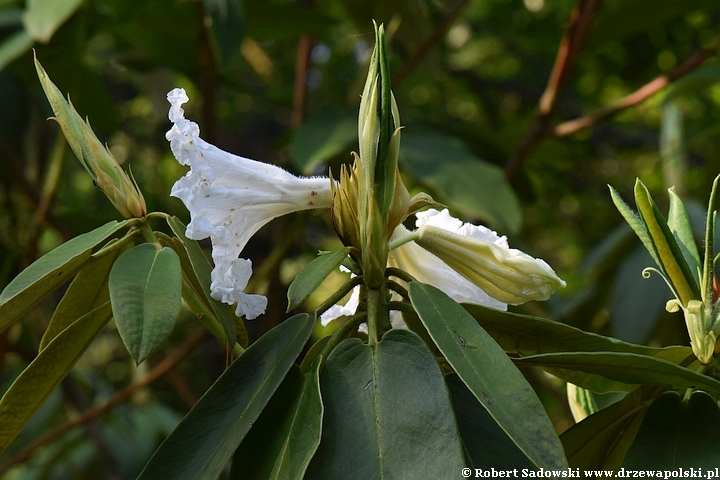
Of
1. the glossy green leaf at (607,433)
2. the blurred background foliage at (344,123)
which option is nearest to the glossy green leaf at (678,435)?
the glossy green leaf at (607,433)

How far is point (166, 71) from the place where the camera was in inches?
77.5

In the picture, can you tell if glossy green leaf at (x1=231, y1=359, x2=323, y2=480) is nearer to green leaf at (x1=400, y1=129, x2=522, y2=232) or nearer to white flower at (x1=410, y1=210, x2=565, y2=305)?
white flower at (x1=410, y1=210, x2=565, y2=305)

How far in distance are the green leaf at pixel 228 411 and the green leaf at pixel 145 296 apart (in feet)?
0.23

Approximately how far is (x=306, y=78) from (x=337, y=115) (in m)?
0.23

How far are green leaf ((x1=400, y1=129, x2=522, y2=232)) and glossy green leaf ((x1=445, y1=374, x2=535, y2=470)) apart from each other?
792 mm

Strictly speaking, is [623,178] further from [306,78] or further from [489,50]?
[306,78]

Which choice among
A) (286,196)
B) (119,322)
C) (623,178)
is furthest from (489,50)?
(119,322)

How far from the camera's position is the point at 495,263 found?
1.97 ft

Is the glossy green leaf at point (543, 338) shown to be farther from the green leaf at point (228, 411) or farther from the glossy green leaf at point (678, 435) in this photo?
the green leaf at point (228, 411)

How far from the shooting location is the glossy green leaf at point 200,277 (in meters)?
0.55

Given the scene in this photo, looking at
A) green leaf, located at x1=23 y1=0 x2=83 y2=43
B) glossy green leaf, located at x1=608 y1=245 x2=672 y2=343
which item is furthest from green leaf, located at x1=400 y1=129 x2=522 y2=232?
green leaf, located at x1=23 y1=0 x2=83 y2=43

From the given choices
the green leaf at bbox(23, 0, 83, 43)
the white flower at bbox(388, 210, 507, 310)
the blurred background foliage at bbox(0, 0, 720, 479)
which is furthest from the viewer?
the blurred background foliage at bbox(0, 0, 720, 479)

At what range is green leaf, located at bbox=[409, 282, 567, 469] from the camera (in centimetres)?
45

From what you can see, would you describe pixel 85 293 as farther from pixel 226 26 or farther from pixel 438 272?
pixel 226 26
